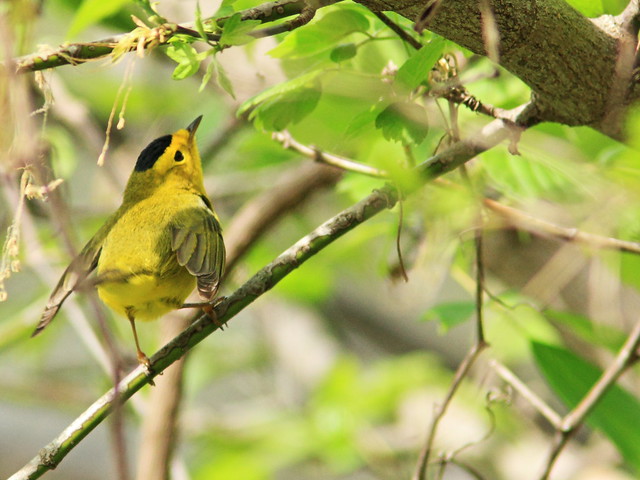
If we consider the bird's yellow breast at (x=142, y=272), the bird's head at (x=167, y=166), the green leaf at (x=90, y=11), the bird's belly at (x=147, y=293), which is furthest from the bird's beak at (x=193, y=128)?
the green leaf at (x=90, y=11)

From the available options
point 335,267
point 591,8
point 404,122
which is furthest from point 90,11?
point 335,267

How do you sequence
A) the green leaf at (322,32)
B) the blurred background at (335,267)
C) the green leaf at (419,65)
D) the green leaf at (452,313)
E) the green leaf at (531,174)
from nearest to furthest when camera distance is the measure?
the green leaf at (419,65)
the green leaf at (322,32)
the blurred background at (335,267)
the green leaf at (531,174)
the green leaf at (452,313)

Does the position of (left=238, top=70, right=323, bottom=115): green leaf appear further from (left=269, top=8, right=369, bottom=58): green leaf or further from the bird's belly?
the bird's belly

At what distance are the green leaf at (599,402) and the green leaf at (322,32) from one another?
0.94 meters

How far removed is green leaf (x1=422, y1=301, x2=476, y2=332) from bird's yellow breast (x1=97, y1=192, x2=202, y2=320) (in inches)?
25.0

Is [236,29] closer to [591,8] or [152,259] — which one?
[591,8]

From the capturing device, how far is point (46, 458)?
57.2 inches

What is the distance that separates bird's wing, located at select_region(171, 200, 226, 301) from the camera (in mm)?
1975

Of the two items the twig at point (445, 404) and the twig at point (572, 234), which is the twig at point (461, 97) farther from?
the twig at point (445, 404)

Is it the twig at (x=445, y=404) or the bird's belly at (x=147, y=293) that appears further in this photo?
the bird's belly at (x=147, y=293)

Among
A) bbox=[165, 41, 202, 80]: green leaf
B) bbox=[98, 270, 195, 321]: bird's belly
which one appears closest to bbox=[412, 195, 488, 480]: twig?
bbox=[98, 270, 195, 321]: bird's belly

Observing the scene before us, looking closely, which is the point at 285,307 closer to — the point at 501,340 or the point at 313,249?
the point at 501,340

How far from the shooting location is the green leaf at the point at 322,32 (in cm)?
149

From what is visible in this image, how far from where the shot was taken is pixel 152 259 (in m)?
2.12
